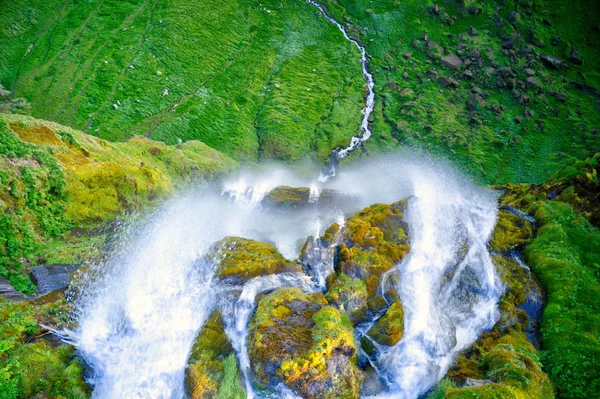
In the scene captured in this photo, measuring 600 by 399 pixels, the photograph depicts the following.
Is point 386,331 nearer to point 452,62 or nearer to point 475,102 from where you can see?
point 475,102

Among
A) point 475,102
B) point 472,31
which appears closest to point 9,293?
point 475,102

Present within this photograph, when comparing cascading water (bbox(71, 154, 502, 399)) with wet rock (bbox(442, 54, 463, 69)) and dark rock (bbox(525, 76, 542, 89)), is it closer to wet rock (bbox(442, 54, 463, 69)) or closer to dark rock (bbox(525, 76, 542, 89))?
wet rock (bbox(442, 54, 463, 69))

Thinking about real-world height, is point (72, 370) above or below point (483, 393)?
above

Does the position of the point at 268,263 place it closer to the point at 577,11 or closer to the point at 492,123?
the point at 492,123

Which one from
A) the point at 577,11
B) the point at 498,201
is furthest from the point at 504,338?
the point at 577,11

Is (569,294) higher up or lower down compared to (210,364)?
lower down

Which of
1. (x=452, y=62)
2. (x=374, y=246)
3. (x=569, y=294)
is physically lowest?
(x=452, y=62)

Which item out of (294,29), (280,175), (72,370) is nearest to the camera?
(72,370)

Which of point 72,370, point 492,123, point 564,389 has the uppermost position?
point 72,370

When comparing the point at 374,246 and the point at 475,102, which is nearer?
the point at 374,246
